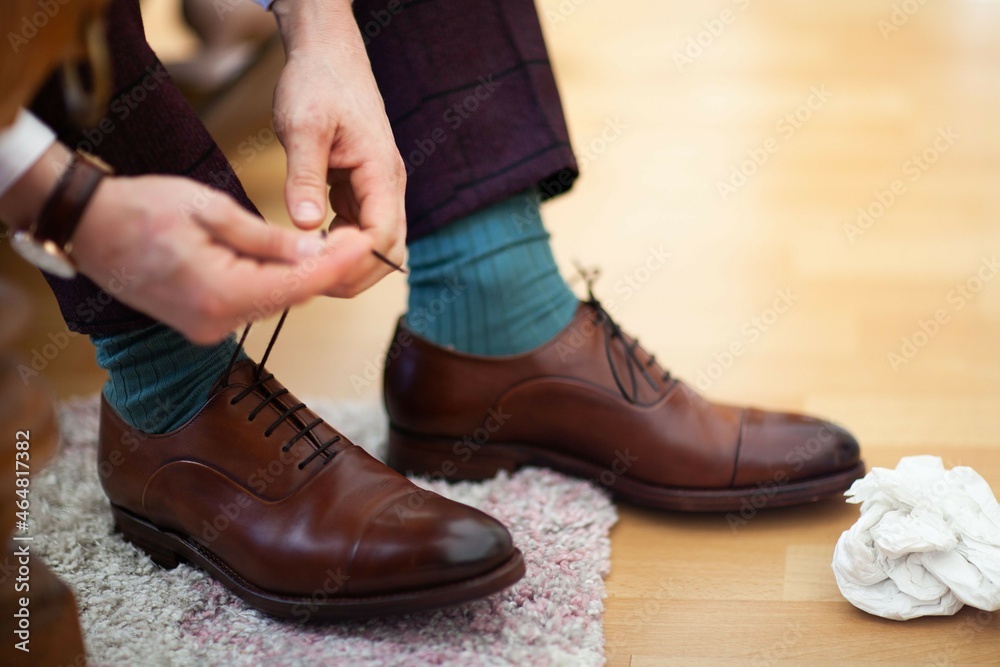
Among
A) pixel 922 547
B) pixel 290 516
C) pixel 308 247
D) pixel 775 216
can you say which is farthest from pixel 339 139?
pixel 775 216

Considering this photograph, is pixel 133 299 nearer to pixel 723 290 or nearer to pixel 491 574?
pixel 491 574

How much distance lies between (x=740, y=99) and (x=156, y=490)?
190 cm

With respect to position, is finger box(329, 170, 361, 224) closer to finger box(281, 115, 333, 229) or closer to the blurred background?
finger box(281, 115, 333, 229)

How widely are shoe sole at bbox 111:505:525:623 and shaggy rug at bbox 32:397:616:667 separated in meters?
0.02

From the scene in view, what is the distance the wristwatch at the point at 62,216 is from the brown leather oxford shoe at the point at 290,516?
0.74 ft

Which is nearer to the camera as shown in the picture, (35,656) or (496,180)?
(35,656)

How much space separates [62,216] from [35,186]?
0.03m

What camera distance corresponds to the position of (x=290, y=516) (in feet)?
2.40

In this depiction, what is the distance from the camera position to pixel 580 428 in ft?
3.10

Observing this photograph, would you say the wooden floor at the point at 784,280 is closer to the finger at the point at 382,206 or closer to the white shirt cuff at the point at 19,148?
the finger at the point at 382,206

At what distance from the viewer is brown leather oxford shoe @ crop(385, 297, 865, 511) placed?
90 cm

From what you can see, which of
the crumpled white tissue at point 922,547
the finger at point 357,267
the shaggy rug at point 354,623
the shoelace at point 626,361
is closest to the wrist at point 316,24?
the finger at point 357,267

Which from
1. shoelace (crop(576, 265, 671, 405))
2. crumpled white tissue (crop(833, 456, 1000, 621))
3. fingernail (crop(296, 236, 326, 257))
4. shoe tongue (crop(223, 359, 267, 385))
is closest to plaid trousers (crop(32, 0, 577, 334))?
shoelace (crop(576, 265, 671, 405))

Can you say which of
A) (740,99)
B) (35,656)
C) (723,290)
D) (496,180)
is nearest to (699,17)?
(740,99)
